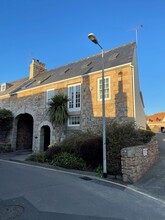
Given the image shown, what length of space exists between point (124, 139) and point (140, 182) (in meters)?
2.16

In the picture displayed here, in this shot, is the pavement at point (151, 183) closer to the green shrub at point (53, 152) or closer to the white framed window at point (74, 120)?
→ the green shrub at point (53, 152)

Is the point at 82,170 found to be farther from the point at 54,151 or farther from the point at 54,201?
the point at 54,201

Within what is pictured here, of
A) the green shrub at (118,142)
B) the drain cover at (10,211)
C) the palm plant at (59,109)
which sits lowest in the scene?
the drain cover at (10,211)

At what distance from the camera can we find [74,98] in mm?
15539

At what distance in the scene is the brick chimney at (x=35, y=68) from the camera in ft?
74.6

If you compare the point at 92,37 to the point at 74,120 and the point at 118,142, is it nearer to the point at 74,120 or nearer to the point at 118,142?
the point at 118,142

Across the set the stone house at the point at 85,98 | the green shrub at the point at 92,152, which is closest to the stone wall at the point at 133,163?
the green shrub at the point at 92,152

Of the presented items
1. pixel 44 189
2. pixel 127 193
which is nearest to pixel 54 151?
pixel 44 189

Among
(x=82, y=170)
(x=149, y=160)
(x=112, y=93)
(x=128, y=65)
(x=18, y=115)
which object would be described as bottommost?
(x=82, y=170)

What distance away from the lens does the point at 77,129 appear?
1470cm

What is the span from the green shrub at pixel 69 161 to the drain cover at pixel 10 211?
16.8 feet

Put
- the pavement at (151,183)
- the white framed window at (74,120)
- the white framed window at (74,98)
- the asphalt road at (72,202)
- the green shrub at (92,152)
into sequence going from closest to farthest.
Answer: the asphalt road at (72,202) < the pavement at (151,183) < the green shrub at (92,152) < the white framed window at (74,120) < the white framed window at (74,98)

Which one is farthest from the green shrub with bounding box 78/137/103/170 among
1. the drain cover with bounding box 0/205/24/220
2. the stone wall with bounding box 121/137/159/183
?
the drain cover with bounding box 0/205/24/220

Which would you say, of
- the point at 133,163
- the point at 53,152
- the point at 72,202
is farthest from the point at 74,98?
the point at 72,202
